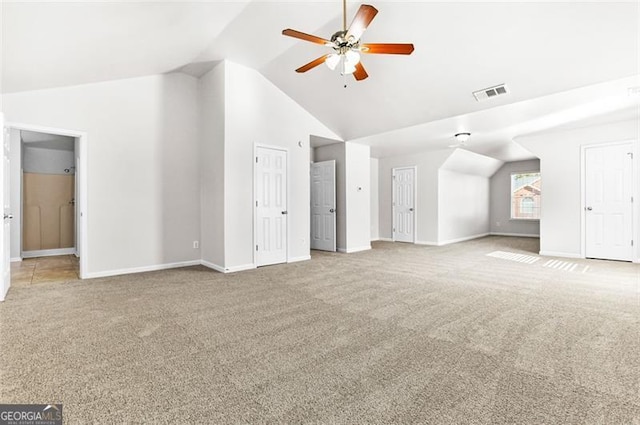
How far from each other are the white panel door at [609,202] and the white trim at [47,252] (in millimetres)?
A: 10901

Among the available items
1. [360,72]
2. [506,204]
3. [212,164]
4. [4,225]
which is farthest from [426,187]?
[4,225]

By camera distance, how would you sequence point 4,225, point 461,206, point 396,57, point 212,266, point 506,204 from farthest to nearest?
point 506,204 → point 461,206 → point 212,266 → point 396,57 → point 4,225

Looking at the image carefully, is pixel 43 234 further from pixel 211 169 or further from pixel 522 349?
pixel 522 349

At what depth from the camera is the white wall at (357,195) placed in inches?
288

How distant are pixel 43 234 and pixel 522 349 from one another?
8707 millimetres

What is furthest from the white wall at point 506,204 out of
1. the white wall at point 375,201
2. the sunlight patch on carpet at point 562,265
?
the sunlight patch on carpet at point 562,265

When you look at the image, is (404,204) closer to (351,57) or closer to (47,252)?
(351,57)

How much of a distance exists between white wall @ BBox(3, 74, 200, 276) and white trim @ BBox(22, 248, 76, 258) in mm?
3252

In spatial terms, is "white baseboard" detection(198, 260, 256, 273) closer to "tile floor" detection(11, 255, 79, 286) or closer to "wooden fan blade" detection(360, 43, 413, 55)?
"tile floor" detection(11, 255, 79, 286)

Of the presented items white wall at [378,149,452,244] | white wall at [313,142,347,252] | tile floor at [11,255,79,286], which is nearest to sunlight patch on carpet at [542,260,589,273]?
white wall at [378,149,452,244]

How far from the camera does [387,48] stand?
305 centimetres

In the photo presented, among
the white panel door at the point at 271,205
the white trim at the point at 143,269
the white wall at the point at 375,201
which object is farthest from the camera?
the white wall at the point at 375,201

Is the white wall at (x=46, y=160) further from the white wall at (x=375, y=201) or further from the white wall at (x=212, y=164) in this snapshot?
the white wall at (x=375, y=201)

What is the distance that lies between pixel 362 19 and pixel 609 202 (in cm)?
623
